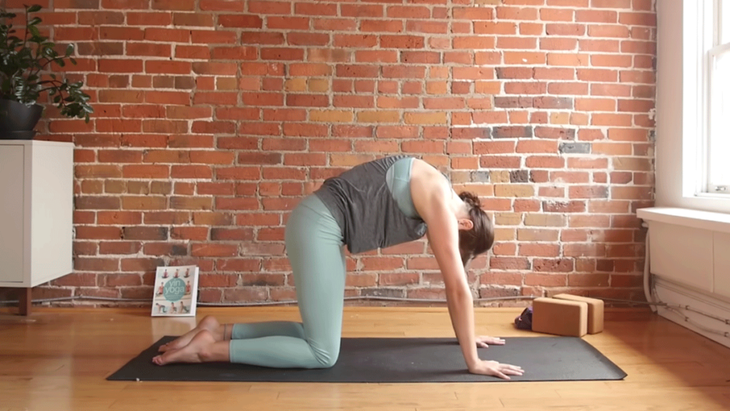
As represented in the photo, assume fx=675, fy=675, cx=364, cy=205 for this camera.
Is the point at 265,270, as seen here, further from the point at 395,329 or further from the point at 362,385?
the point at 362,385

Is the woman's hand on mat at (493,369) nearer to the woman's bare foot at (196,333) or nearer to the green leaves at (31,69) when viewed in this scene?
the woman's bare foot at (196,333)

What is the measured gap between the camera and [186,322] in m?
3.75

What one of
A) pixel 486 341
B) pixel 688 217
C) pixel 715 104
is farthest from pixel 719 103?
pixel 486 341

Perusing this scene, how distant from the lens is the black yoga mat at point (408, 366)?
266 centimetres

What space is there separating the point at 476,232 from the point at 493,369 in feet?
1.78

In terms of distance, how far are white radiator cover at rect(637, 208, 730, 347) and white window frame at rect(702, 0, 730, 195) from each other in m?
0.26

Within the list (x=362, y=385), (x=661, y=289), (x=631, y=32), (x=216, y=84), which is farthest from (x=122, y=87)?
(x=661, y=289)

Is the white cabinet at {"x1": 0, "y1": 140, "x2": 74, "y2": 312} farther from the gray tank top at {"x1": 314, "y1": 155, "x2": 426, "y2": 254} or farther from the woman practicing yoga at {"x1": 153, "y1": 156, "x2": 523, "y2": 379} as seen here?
the gray tank top at {"x1": 314, "y1": 155, "x2": 426, "y2": 254}

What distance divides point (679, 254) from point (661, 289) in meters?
0.43

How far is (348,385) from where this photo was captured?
102 inches

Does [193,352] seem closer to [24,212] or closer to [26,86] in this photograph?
[24,212]

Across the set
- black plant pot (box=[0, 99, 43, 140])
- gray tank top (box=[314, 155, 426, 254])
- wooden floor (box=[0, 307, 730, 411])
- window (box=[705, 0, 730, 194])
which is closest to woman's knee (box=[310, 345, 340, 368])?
wooden floor (box=[0, 307, 730, 411])

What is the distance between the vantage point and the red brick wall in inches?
159

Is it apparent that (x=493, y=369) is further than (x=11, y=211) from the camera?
No
